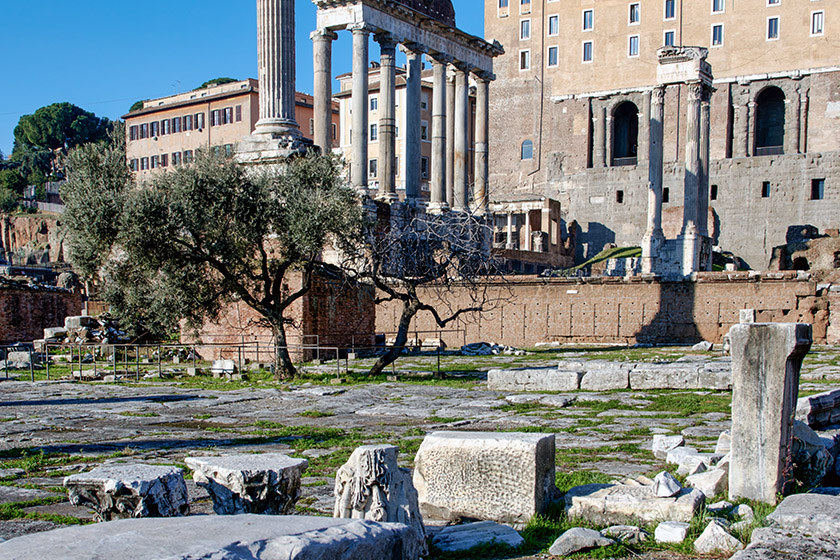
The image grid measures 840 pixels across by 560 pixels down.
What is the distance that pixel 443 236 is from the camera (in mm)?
17438

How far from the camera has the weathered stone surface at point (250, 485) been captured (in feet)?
16.9

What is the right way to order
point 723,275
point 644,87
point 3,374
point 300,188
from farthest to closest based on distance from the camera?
point 644,87 → point 723,275 → point 3,374 → point 300,188

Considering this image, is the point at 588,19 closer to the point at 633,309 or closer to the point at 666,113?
the point at 666,113

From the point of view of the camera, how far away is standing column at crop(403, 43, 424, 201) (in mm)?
33219

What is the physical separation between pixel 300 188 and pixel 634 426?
8.79 metres

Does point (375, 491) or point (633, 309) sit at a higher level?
point (375, 491)

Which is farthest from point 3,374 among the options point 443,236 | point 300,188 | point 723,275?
point 723,275

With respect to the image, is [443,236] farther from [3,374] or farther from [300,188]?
[3,374]

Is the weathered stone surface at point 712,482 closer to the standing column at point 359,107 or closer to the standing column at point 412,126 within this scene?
the standing column at point 359,107

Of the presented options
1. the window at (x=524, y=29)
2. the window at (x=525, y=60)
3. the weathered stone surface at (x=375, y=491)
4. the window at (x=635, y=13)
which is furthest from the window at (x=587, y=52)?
the weathered stone surface at (x=375, y=491)

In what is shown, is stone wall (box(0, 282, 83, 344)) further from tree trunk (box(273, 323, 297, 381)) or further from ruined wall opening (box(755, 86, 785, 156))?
ruined wall opening (box(755, 86, 785, 156))

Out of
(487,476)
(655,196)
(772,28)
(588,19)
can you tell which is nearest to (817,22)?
(772,28)

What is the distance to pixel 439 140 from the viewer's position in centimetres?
3509

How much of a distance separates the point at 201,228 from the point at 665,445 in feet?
35.1
